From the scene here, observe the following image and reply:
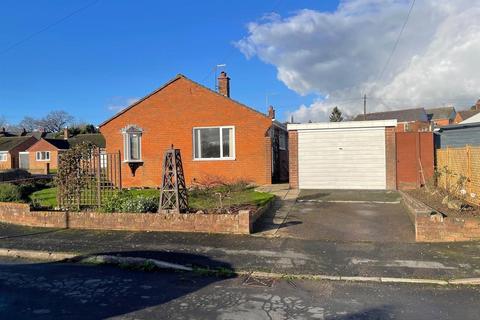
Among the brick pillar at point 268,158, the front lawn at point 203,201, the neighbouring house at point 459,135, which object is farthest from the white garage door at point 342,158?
the neighbouring house at point 459,135

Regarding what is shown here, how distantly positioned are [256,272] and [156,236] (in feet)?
11.6

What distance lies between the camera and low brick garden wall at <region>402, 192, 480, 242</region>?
29.3ft

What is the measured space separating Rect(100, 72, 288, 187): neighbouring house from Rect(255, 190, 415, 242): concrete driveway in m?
4.75

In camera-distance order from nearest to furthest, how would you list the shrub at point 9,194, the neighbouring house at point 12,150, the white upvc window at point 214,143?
the shrub at point 9,194, the white upvc window at point 214,143, the neighbouring house at point 12,150

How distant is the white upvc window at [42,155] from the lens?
59094 mm

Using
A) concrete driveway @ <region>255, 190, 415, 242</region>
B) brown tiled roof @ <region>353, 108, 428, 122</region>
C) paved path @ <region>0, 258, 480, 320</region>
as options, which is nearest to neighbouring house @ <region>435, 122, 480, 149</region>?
concrete driveway @ <region>255, 190, 415, 242</region>

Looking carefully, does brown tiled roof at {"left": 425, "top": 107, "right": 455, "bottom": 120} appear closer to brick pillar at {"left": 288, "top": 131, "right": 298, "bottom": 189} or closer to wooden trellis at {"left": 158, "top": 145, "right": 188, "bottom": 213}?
brick pillar at {"left": 288, "top": 131, "right": 298, "bottom": 189}

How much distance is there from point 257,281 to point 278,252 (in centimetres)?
165

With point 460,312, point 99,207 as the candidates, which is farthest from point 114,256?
point 460,312

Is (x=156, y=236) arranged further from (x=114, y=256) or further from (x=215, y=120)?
(x=215, y=120)

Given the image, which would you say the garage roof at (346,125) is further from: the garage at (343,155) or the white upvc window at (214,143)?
the white upvc window at (214,143)

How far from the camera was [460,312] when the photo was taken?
5.39 metres

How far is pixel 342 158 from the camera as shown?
55.8 ft

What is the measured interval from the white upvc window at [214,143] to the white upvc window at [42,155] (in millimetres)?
46439
